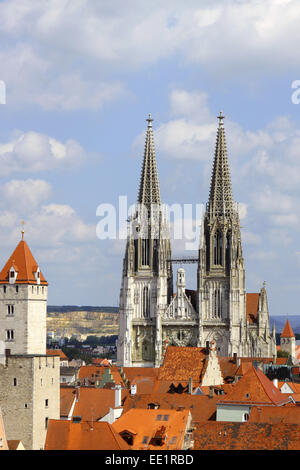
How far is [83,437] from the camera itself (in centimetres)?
6341

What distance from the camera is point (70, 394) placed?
84750 mm

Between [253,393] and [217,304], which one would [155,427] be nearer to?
[253,393]

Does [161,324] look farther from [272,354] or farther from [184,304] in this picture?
[272,354]

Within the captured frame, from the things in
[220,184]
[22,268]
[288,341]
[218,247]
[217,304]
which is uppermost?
[220,184]

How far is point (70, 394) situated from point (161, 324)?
206ft

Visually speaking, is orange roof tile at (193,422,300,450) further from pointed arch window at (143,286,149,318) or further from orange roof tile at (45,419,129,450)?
pointed arch window at (143,286,149,318)

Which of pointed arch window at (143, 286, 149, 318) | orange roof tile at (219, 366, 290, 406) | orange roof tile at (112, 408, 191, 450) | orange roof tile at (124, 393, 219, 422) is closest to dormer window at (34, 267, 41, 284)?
orange roof tile at (124, 393, 219, 422)

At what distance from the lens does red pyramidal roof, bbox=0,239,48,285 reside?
3044 inches

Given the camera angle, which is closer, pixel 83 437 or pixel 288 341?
pixel 83 437

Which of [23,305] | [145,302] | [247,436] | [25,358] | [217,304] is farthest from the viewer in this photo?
[145,302]

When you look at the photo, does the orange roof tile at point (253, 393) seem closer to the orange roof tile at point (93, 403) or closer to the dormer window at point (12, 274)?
the orange roof tile at point (93, 403)

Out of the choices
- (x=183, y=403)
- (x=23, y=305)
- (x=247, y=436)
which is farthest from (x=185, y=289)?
(x=247, y=436)

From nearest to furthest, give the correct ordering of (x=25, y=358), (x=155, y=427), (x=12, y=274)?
(x=155, y=427) → (x=25, y=358) → (x=12, y=274)

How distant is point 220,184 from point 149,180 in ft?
32.8
